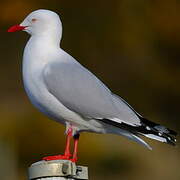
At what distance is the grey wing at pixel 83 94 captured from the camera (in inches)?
141

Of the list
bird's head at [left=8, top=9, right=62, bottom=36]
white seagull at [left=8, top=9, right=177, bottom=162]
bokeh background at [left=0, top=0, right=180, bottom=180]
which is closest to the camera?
white seagull at [left=8, top=9, right=177, bottom=162]

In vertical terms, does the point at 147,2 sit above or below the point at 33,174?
above

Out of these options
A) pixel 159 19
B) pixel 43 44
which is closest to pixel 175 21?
pixel 159 19

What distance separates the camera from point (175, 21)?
972 centimetres

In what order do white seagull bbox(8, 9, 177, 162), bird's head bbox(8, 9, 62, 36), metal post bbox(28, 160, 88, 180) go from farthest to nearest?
bird's head bbox(8, 9, 62, 36), white seagull bbox(8, 9, 177, 162), metal post bbox(28, 160, 88, 180)

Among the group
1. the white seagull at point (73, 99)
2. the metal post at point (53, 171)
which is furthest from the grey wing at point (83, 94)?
the metal post at point (53, 171)

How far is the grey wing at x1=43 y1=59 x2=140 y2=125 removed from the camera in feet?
11.8

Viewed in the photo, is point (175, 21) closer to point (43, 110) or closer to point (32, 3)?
point (32, 3)

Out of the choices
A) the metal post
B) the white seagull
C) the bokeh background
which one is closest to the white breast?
the white seagull

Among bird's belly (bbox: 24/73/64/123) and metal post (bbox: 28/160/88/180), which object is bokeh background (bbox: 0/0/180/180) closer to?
bird's belly (bbox: 24/73/64/123)

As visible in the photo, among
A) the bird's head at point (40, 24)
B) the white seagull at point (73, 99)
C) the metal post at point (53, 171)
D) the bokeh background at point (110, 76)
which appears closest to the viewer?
the metal post at point (53, 171)

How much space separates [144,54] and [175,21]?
591 mm

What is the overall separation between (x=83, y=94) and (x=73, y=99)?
0.07m

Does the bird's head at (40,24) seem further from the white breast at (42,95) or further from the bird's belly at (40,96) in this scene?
the bird's belly at (40,96)
